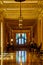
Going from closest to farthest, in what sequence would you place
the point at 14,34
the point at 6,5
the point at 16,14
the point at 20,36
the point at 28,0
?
the point at 28,0 < the point at 6,5 < the point at 16,14 < the point at 14,34 < the point at 20,36

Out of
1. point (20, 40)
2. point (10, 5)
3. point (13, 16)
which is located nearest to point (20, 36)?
point (20, 40)

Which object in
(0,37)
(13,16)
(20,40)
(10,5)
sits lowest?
(20,40)

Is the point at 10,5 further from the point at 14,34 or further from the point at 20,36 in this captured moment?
the point at 20,36

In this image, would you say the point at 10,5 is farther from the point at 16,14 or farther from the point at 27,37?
the point at 27,37

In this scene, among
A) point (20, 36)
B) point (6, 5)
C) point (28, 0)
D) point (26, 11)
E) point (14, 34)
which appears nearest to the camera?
point (28, 0)

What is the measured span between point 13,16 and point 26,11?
2.03 meters

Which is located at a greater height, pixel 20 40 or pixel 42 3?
pixel 42 3

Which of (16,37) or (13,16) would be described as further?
(16,37)

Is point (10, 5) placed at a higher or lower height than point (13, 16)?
higher

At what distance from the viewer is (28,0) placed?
12188 millimetres

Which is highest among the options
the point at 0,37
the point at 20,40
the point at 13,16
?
the point at 13,16

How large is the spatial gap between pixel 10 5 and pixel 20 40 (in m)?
31.7

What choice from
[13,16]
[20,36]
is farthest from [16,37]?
[13,16]

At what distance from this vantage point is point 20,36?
44156 mm
